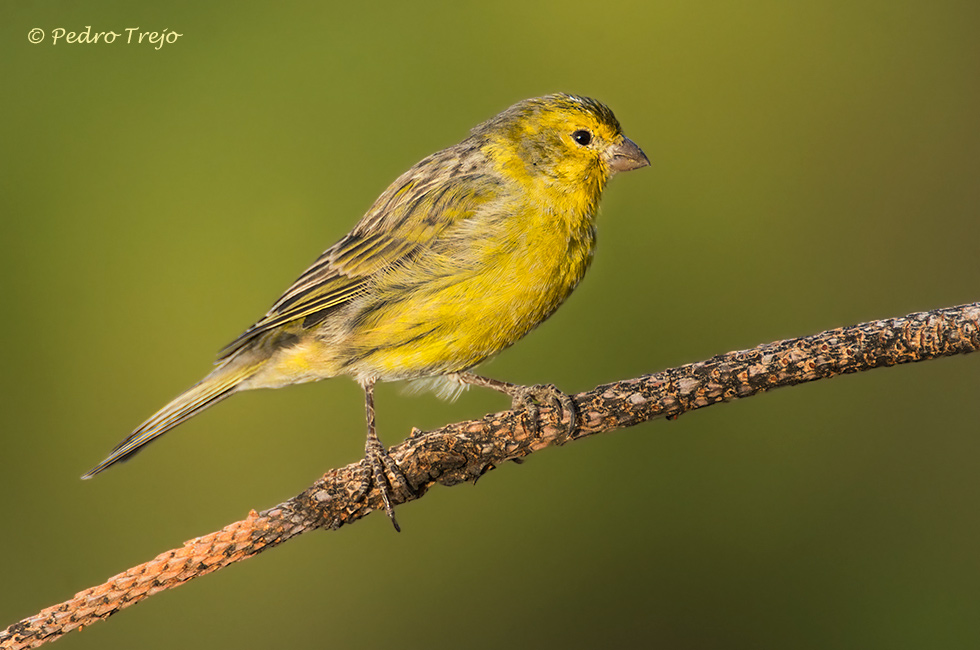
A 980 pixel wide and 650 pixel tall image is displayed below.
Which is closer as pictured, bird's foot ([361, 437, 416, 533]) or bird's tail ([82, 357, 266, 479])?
bird's foot ([361, 437, 416, 533])

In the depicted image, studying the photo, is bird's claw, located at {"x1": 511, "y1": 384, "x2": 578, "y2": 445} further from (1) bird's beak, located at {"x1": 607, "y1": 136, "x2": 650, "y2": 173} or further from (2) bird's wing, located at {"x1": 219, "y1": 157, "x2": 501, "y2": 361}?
(1) bird's beak, located at {"x1": 607, "y1": 136, "x2": 650, "y2": 173}

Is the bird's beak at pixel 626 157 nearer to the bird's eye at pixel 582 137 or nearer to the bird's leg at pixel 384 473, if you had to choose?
the bird's eye at pixel 582 137

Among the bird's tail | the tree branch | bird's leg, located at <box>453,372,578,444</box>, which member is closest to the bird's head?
bird's leg, located at <box>453,372,578,444</box>

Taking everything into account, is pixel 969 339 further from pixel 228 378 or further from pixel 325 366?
pixel 228 378

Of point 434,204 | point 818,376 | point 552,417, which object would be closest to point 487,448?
point 552,417

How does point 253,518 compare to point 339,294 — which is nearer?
point 253,518

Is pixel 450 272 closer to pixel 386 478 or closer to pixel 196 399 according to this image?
pixel 386 478
